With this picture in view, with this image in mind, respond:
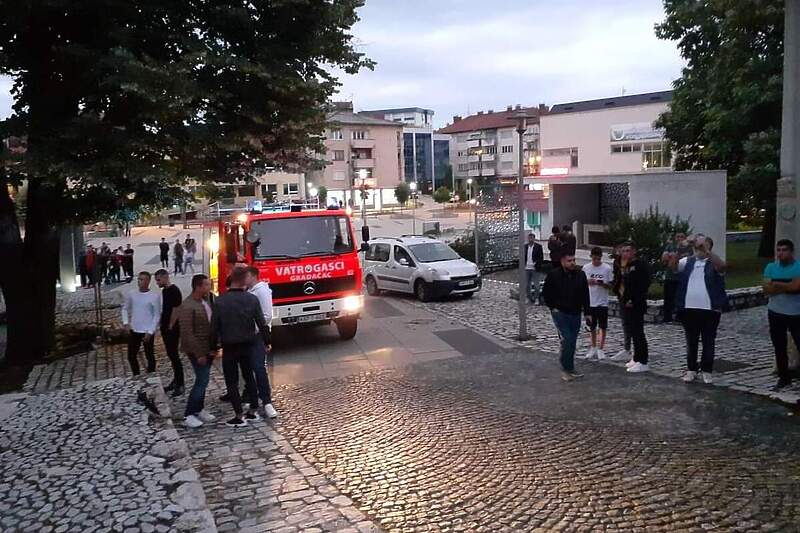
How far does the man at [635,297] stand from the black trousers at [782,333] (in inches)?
Answer: 71.6

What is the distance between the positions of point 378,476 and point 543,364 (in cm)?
504

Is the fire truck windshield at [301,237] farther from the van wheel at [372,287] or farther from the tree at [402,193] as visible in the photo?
the tree at [402,193]

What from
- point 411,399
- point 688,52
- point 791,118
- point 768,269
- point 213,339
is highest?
point 688,52

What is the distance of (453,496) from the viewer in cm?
586

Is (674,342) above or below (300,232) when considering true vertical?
below

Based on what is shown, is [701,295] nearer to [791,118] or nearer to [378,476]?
[791,118]

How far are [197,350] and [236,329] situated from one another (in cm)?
75

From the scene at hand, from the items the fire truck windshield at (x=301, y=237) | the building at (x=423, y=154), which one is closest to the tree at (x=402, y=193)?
the building at (x=423, y=154)

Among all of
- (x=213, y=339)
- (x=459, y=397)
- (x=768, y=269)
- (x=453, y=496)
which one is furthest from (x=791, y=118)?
(x=213, y=339)

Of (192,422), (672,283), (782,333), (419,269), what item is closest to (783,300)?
(782,333)

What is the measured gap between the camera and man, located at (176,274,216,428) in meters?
8.12

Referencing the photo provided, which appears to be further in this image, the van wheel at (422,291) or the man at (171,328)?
the van wheel at (422,291)

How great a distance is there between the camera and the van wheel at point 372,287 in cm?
2097

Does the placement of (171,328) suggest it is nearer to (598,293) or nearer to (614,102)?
(598,293)
